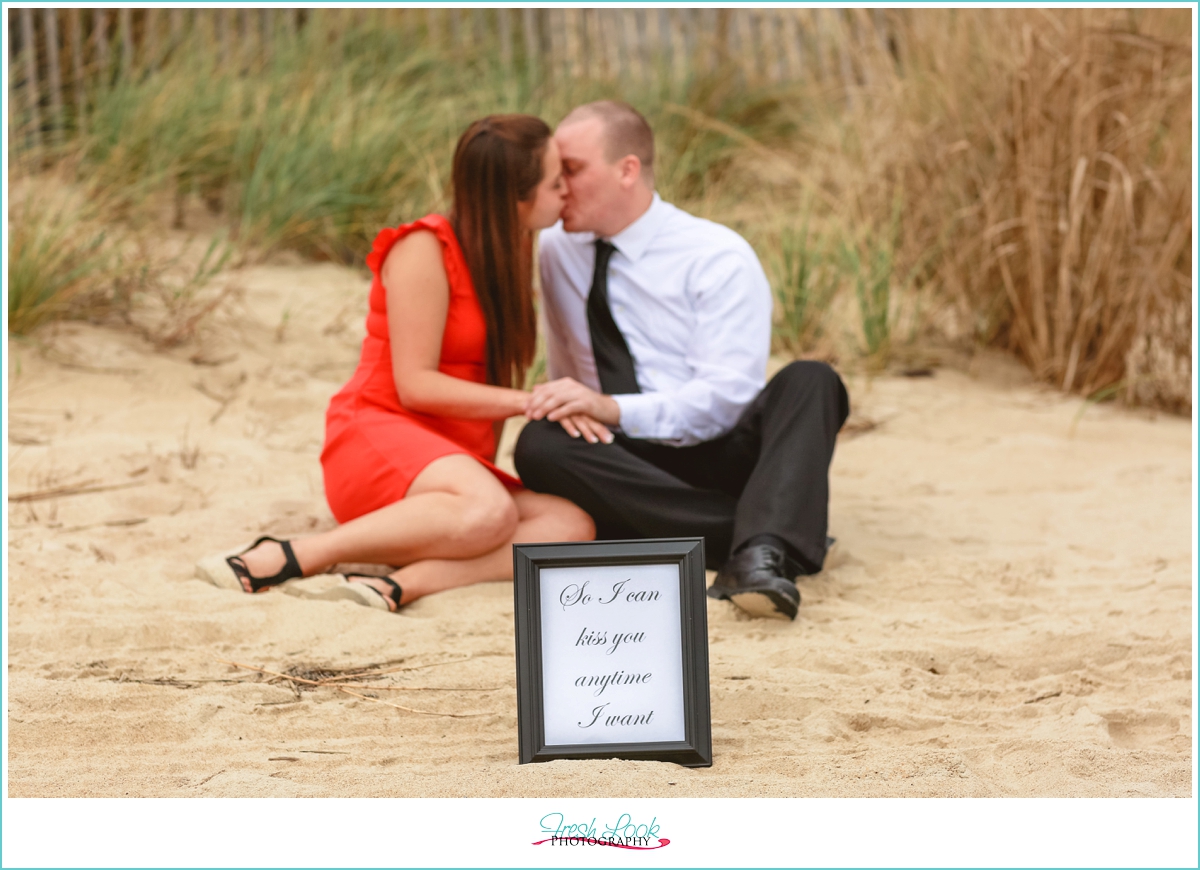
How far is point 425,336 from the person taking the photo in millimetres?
2582

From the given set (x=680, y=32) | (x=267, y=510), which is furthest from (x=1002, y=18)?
(x=267, y=510)

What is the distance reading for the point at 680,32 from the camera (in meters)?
6.72

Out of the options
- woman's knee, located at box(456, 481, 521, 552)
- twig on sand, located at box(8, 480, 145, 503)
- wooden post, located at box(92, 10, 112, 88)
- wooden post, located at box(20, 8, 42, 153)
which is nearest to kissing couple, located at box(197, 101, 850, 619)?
woman's knee, located at box(456, 481, 521, 552)

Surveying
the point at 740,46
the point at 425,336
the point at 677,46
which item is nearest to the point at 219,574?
the point at 425,336

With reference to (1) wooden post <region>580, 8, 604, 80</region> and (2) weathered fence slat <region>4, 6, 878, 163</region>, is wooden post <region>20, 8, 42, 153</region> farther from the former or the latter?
(1) wooden post <region>580, 8, 604, 80</region>

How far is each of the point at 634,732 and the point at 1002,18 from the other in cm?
382

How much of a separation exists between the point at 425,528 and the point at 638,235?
3.15 ft

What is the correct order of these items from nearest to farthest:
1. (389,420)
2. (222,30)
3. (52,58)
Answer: (389,420) → (52,58) → (222,30)

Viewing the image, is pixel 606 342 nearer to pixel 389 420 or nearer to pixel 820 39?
pixel 389 420

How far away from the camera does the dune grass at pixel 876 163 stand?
161 inches

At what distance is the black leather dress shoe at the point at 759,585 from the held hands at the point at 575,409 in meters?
0.45

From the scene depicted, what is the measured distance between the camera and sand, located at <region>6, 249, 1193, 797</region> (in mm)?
1615

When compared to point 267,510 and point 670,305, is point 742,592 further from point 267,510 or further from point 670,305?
point 267,510

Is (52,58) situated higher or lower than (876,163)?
higher
